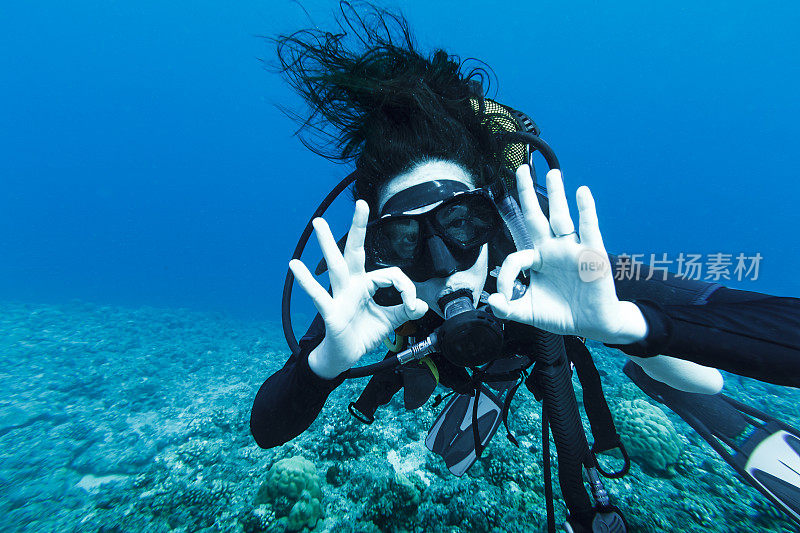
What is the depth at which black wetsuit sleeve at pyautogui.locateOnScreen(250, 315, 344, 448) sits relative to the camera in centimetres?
217

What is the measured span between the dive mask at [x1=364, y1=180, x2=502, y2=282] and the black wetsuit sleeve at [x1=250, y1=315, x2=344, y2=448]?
829 millimetres

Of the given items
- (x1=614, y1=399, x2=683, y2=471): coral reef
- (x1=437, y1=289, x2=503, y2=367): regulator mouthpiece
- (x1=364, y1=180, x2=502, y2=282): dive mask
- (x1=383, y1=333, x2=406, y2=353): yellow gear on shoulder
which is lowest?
(x1=614, y1=399, x2=683, y2=471): coral reef

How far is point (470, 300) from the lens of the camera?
6.69 feet

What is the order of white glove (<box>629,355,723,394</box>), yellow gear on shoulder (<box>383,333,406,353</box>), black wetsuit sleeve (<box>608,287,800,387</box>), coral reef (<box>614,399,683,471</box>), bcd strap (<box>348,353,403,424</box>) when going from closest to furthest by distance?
black wetsuit sleeve (<box>608,287,800,387</box>) → white glove (<box>629,355,723,394</box>) → yellow gear on shoulder (<box>383,333,406,353</box>) → bcd strap (<box>348,353,403,424</box>) → coral reef (<box>614,399,683,471</box>)

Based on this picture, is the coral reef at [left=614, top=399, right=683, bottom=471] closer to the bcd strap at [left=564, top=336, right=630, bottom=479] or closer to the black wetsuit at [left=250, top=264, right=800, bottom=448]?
the bcd strap at [left=564, top=336, right=630, bottom=479]

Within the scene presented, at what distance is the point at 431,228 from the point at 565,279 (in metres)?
0.87

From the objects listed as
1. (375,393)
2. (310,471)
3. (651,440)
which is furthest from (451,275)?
(651,440)

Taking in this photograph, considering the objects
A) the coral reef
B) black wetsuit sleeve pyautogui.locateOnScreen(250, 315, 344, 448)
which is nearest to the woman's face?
black wetsuit sleeve pyautogui.locateOnScreen(250, 315, 344, 448)

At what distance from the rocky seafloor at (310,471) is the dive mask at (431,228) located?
288cm

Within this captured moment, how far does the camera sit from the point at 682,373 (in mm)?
2182

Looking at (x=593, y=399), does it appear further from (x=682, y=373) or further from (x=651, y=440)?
(x=651, y=440)

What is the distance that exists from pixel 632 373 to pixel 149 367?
12.3 m

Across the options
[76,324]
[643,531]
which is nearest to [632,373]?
[643,531]

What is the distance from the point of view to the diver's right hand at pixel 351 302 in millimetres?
1755
